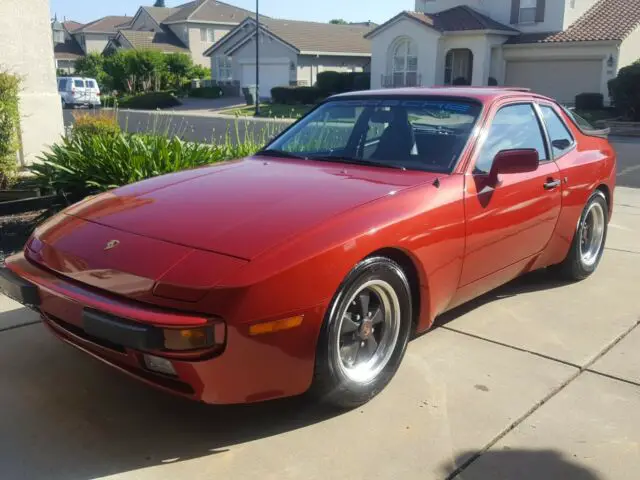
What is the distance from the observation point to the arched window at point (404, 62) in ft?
115

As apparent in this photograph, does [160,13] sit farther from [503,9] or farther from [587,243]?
[587,243]

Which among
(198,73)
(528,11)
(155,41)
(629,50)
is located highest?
(155,41)

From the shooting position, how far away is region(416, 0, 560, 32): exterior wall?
104 ft

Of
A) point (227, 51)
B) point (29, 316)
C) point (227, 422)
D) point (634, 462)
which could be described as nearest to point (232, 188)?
point (227, 422)

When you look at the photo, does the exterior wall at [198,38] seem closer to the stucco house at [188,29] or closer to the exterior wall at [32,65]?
the stucco house at [188,29]

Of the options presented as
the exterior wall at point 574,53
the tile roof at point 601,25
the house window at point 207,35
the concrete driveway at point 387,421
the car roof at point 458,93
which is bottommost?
the concrete driveway at point 387,421

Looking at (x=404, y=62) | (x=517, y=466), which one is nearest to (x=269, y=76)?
(x=404, y=62)

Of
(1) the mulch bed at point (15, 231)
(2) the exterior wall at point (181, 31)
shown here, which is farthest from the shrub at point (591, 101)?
(2) the exterior wall at point (181, 31)

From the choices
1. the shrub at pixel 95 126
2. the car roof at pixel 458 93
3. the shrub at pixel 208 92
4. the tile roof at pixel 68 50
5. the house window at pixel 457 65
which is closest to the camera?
the car roof at pixel 458 93

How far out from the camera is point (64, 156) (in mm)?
6875

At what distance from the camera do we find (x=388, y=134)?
4266mm

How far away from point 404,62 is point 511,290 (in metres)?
32.2

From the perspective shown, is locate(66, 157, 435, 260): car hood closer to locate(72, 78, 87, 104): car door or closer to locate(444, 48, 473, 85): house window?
locate(444, 48, 473, 85): house window

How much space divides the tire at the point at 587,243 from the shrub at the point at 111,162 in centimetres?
357
